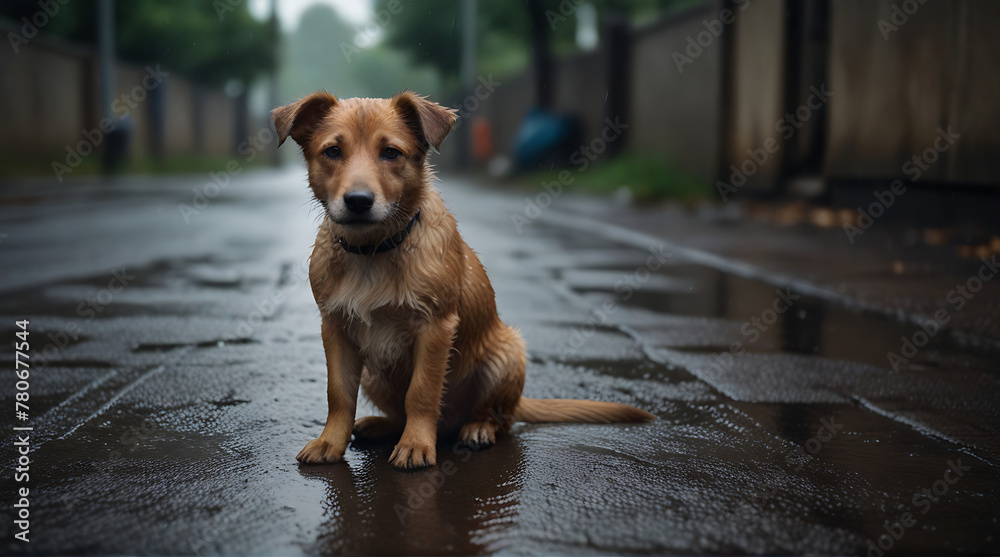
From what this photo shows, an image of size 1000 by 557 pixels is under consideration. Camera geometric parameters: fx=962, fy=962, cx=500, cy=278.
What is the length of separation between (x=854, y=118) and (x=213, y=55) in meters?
40.6

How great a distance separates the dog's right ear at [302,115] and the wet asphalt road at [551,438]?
1.13 metres

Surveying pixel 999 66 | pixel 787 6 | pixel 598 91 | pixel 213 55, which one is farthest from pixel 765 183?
pixel 213 55

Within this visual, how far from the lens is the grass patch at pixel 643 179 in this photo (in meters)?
18.1

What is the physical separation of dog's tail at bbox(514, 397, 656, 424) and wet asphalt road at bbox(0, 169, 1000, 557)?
5 centimetres

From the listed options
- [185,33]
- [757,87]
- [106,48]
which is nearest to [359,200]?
[757,87]

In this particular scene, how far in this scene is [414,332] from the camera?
10.9ft

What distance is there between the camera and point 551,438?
12.1ft

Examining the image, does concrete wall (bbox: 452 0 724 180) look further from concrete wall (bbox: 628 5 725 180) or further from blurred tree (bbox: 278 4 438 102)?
blurred tree (bbox: 278 4 438 102)

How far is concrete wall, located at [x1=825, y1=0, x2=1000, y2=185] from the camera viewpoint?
9234 millimetres

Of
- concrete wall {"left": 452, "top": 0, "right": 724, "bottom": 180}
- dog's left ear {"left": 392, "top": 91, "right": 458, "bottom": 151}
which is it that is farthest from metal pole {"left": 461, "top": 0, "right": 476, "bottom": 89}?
dog's left ear {"left": 392, "top": 91, "right": 458, "bottom": 151}

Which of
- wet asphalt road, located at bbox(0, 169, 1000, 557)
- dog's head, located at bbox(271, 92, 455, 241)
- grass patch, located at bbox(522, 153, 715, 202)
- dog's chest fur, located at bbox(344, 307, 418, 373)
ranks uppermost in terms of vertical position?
dog's head, located at bbox(271, 92, 455, 241)

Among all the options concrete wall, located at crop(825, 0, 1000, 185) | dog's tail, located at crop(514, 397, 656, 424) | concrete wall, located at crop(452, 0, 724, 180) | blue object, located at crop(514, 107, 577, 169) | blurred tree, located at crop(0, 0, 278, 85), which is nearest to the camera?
dog's tail, located at crop(514, 397, 656, 424)

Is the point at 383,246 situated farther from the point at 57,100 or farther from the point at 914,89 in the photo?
the point at 57,100

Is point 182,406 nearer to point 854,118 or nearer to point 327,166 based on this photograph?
point 327,166
